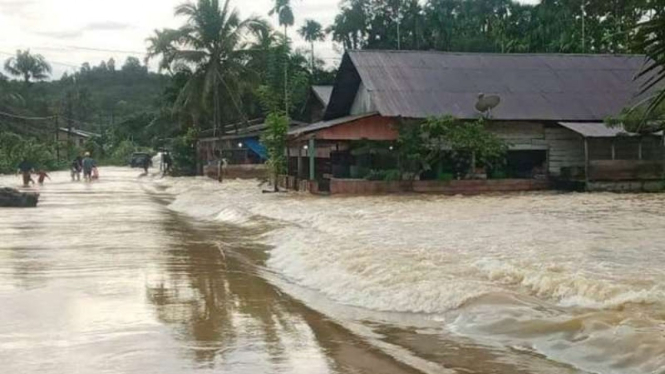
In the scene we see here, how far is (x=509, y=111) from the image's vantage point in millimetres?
27062

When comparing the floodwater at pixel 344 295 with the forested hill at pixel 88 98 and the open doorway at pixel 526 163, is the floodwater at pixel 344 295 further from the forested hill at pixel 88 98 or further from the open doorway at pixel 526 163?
the forested hill at pixel 88 98

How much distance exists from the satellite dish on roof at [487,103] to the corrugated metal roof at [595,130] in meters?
2.44

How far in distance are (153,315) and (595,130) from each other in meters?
20.6

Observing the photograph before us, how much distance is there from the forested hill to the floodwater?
5458 centimetres

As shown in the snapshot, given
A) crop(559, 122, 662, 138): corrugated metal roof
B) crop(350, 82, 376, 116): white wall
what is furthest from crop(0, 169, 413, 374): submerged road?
crop(559, 122, 662, 138): corrugated metal roof

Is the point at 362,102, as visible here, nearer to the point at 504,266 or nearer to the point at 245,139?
the point at 245,139

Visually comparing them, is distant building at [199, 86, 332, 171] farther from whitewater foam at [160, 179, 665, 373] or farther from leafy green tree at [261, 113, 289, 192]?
whitewater foam at [160, 179, 665, 373]

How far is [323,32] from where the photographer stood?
69.6 m

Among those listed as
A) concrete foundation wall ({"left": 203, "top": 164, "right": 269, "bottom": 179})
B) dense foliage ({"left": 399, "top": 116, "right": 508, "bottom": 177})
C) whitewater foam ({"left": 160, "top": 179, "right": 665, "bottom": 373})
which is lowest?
whitewater foam ({"left": 160, "top": 179, "right": 665, "bottom": 373})

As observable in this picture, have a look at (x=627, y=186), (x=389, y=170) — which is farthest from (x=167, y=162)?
(x=627, y=186)

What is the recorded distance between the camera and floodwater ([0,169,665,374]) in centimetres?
Result: 629

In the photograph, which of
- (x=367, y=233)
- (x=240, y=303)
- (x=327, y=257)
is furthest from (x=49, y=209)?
(x=240, y=303)

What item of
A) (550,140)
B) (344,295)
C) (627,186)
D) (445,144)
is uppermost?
(550,140)

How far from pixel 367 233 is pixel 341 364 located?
325 inches
